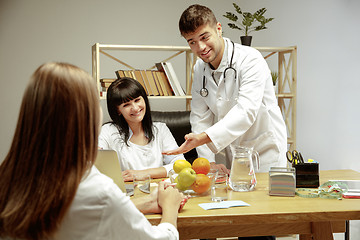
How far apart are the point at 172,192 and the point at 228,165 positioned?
1131 mm

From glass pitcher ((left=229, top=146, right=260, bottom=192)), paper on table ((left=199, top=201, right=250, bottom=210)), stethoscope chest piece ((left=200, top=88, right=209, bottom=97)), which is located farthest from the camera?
stethoscope chest piece ((left=200, top=88, right=209, bottom=97))

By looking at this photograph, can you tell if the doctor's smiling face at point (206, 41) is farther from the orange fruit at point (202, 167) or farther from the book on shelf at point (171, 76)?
the book on shelf at point (171, 76)

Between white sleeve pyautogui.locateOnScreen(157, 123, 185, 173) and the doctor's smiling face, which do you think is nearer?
the doctor's smiling face

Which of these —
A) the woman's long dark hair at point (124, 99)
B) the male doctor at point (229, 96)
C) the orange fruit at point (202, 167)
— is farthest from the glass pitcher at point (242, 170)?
the woman's long dark hair at point (124, 99)

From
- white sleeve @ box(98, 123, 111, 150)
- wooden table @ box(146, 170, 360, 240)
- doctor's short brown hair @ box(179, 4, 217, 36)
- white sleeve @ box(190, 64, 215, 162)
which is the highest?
doctor's short brown hair @ box(179, 4, 217, 36)

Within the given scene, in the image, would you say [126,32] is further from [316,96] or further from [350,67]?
[350,67]

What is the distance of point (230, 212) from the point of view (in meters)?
1.35

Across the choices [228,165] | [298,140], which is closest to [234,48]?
[228,165]

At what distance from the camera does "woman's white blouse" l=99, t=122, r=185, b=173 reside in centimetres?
244

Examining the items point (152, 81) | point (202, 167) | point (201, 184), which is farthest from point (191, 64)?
point (201, 184)

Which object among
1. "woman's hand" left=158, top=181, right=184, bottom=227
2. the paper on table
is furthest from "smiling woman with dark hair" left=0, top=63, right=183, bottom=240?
the paper on table

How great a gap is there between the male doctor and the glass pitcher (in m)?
0.33

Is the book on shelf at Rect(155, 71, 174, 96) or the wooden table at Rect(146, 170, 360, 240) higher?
the book on shelf at Rect(155, 71, 174, 96)

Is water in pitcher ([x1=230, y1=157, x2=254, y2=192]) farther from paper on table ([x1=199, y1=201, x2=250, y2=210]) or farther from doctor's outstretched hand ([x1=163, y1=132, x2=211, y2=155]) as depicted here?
doctor's outstretched hand ([x1=163, y1=132, x2=211, y2=155])
